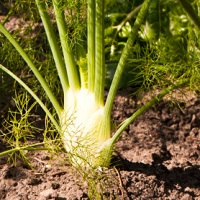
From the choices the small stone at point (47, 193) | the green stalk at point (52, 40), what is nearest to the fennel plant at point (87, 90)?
the green stalk at point (52, 40)

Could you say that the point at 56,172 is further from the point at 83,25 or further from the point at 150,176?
the point at 83,25

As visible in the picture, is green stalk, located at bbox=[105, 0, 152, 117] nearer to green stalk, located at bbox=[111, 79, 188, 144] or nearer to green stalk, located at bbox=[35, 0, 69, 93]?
green stalk, located at bbox=[111, 79, 188, 144]

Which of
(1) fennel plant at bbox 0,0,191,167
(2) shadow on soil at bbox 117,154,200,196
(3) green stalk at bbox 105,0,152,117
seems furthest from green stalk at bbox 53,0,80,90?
(2) shadow on soil at bbox 117,154,200,196

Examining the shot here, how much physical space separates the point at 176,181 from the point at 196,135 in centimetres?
33

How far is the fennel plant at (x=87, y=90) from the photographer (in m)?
1.77

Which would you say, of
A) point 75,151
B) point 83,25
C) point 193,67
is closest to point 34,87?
point 83,25

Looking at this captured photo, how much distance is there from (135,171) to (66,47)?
0.48m

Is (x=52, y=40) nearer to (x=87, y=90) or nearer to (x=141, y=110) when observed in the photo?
(x=87, y=90)

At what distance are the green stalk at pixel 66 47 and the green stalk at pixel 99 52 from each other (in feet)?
0.31

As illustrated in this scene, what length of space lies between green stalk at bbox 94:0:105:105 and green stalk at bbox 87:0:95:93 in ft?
0.08

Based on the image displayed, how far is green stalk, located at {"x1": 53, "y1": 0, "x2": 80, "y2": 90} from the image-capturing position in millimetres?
1837

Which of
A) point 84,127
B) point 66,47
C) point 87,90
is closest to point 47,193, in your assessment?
point 84,127

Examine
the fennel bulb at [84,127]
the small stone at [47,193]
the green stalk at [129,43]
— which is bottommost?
the small stone at [47,193]

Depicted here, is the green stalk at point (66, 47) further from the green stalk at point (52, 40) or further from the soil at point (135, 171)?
the soil at point (135, 171)
